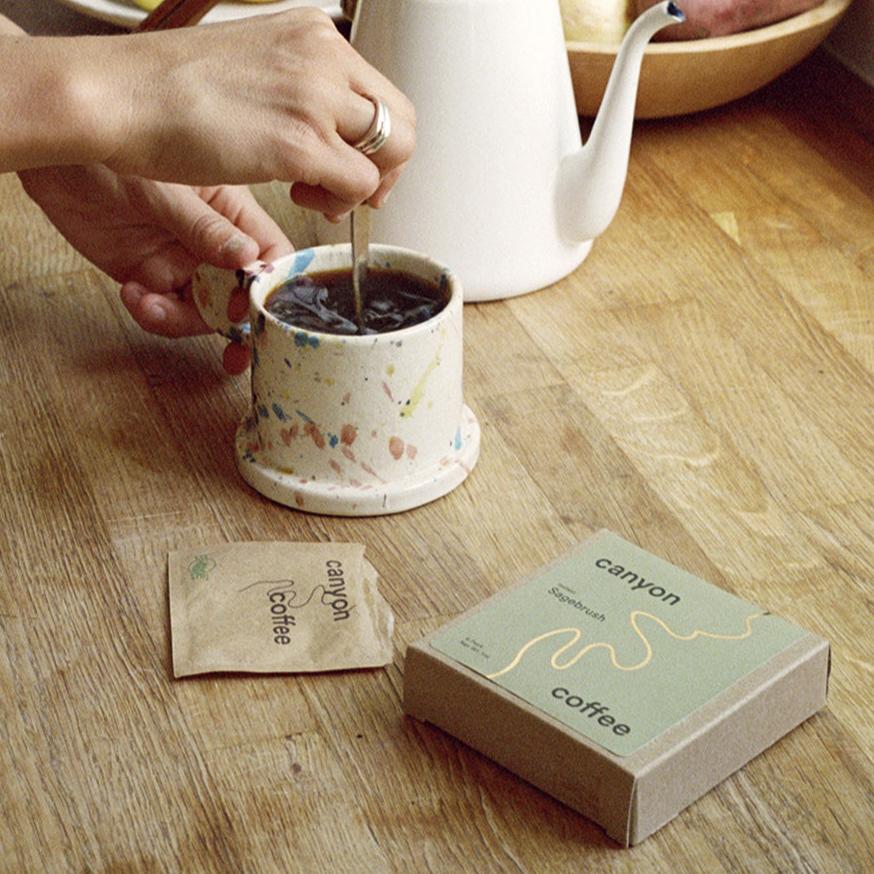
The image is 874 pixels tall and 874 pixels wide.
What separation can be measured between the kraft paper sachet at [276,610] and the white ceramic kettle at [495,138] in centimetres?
31

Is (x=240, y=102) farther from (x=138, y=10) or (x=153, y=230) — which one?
(x=138, y=10)

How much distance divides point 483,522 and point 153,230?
1.14 feet

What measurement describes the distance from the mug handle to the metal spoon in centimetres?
7

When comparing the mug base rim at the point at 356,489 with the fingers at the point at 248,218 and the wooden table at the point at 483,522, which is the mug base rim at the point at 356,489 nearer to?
the wooden table at the point at 483,522

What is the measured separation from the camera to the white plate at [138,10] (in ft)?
4.13

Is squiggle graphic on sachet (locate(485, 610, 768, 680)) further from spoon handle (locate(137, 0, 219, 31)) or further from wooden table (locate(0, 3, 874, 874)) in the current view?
spoon handle (locate(137, 0, 219, 31))

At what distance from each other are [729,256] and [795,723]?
52 centimetres

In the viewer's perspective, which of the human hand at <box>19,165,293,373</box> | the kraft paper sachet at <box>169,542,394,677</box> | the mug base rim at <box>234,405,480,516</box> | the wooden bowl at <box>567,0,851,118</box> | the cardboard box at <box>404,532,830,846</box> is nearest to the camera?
the cardboard box at <box>404,532,830,846</box>

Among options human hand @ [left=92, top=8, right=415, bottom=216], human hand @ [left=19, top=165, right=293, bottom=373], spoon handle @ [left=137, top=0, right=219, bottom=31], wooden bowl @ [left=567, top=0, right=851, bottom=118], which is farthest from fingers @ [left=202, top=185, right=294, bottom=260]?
wooden bowl @ [left=567, top=0, right=851, bottom=118]

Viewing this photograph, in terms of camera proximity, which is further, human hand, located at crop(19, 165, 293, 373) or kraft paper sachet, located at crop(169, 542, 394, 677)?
human hand, located at crop(19, 165, 293, 373)

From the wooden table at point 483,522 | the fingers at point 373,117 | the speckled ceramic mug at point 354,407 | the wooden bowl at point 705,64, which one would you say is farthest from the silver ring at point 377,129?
the wooden bowl at point 705,64

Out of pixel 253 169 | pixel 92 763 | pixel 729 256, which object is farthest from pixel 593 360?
pixel 92 763

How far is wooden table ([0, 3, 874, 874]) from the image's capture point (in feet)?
2.16

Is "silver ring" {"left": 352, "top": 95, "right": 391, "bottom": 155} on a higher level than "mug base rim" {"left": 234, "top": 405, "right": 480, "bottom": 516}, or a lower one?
higher
